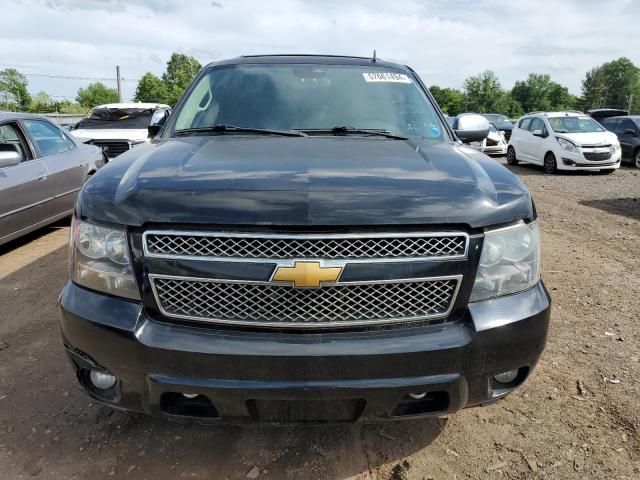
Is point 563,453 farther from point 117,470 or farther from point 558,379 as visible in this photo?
point 117,470

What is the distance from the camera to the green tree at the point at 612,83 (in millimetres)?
109500

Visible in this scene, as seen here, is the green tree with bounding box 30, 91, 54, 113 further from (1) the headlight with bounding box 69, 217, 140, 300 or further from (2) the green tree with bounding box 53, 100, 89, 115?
(1) the headlight with bounding box 69, 217, 140, 300

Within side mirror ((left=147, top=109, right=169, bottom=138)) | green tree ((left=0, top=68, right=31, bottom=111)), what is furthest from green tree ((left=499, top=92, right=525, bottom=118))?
side mirror ((left=147, top=109, right=169, bottom=138))

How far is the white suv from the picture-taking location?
44.1 feet

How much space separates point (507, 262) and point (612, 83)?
135 meters

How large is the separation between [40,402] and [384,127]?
2497mm

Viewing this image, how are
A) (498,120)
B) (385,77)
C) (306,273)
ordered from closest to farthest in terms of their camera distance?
(306,273) < (385,77) < (498,120)

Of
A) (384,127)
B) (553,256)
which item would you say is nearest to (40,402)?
(384,127)

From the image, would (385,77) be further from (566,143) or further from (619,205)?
(566,143)

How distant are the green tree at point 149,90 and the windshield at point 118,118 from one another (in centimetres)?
5448

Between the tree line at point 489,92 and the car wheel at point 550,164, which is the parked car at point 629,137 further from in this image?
the tree line at point 489,92

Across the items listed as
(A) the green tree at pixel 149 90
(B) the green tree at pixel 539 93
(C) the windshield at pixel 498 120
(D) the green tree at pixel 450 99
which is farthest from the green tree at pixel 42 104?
(B) the green tree at pixel 539 93

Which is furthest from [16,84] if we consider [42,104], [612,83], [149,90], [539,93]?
[612,83]

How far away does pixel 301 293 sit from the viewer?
1.88 metres
